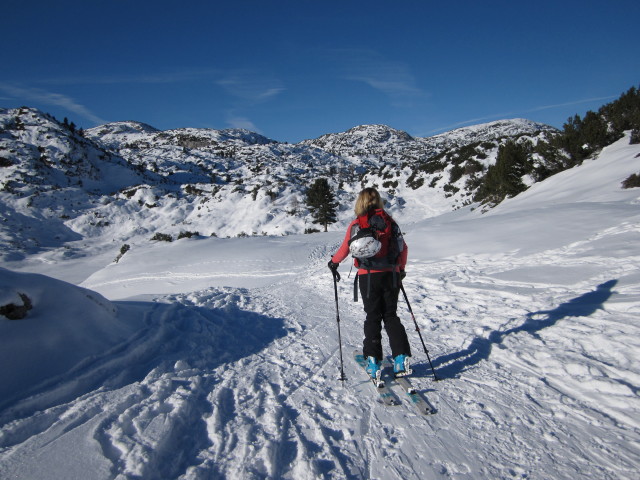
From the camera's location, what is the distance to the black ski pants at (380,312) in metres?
3.51

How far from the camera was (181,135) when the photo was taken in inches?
→ 3772

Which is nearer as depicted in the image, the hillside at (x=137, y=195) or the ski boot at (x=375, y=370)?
the ski boot at (x=375, y=370)

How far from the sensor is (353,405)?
3189 millimetres

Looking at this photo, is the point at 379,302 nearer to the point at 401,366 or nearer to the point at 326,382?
the point at 401,366

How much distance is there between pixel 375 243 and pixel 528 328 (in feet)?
9.88

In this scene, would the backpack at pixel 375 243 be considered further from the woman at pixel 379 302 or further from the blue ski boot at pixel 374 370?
the blue ski boot at pixel 374 370

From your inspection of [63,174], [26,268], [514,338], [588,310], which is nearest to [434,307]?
[514,338]

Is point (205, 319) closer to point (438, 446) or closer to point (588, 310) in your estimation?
point (438, 446)

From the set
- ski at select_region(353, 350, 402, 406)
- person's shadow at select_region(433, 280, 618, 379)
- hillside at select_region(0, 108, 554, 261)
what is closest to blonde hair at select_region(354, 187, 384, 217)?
ski at select_region(353, 350, 402, 406)

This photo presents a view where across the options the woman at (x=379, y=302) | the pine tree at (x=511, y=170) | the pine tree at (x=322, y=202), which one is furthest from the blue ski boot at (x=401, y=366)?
the pine tree at (x=322, y=202)

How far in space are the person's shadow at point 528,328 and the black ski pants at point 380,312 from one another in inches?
28.7

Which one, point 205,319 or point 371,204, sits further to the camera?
point 205,319

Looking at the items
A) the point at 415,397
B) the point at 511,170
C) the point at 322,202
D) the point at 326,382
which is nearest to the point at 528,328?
the point at 415,397

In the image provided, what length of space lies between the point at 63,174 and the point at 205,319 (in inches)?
1807
